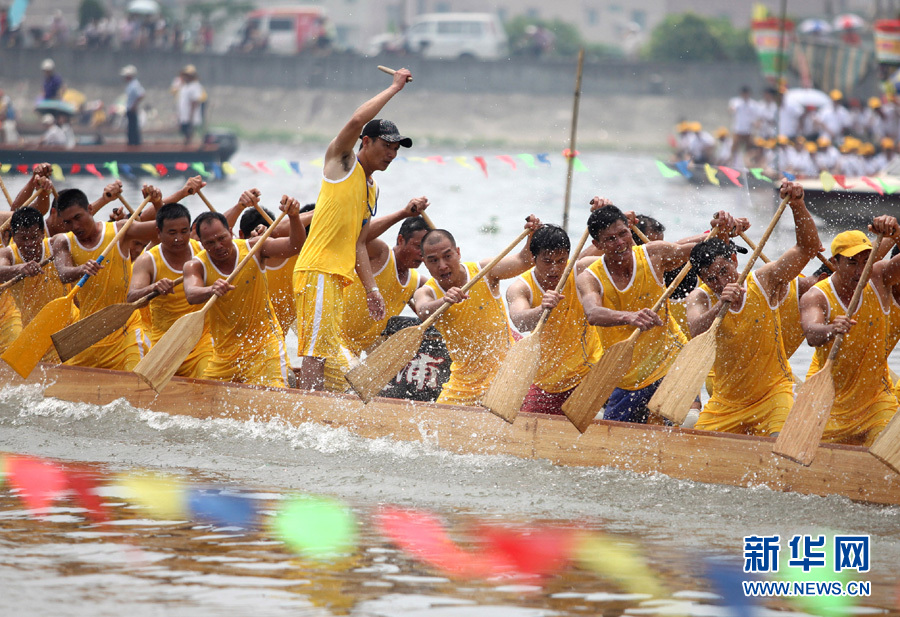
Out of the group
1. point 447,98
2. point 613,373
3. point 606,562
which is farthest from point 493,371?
point 447,98

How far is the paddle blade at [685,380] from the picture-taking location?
5.27 m

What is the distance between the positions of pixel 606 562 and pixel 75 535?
208cm

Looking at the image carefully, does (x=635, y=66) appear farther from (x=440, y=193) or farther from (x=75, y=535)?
(x=75, y=535)

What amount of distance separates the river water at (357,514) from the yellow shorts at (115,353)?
1.20ft

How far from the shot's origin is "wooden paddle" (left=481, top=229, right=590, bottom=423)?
18.0ft

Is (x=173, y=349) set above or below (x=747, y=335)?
below

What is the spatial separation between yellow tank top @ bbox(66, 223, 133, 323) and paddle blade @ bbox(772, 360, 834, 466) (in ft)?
13.2

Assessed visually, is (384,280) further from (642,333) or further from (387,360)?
(642,333)

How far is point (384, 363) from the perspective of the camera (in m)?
5.90

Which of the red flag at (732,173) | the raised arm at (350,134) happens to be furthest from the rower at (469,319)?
the red flag at (732,173)

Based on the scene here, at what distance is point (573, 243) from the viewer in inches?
648

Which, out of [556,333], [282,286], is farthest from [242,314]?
[556,333]

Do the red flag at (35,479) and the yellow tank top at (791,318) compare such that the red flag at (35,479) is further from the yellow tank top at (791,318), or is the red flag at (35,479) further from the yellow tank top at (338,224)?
the yellow tank top at (791,318)

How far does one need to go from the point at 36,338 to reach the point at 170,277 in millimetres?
859
